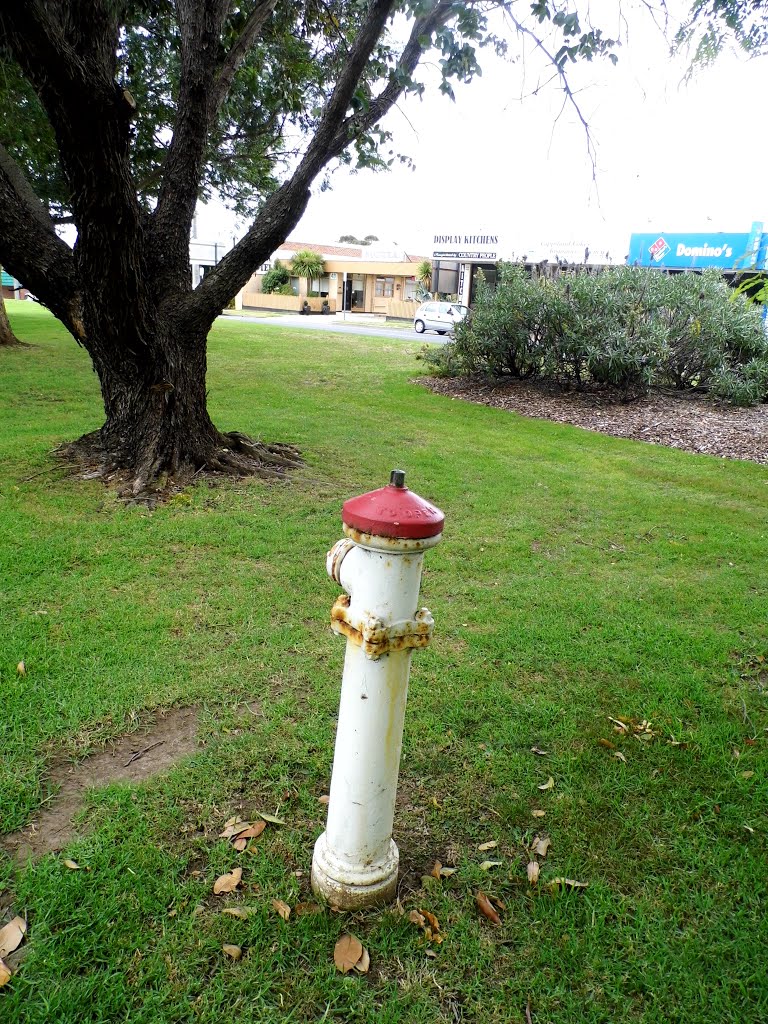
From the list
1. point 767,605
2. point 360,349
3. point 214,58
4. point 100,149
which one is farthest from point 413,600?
point 360,349

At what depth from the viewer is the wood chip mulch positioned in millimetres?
9688

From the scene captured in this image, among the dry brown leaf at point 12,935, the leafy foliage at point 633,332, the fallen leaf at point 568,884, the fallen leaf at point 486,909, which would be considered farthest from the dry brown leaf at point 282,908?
the leafy foliage at point 633,332

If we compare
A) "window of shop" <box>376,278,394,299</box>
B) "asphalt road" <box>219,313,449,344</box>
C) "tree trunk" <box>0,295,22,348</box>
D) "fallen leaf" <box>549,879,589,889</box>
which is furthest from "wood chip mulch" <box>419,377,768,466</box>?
"window of shop" <box>376,278,394,299</box>

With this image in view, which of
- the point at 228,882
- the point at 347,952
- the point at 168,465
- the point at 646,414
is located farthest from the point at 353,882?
the point at 646,414

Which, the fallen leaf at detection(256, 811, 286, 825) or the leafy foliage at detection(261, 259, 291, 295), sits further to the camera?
the leafy foliage at detection(261, 259, 291, 295)

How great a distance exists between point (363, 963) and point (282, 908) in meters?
0.31

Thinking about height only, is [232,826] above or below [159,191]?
below

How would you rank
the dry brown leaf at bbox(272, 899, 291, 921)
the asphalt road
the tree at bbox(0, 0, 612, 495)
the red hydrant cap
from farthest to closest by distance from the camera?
the asphalt road
the tree at bbox(0, 0, 612, 495)
the dry brown leaf at bbox(272, 899, 291, 921)
the red hydrant cap

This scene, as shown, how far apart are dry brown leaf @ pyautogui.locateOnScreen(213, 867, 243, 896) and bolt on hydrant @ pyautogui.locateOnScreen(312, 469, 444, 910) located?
0.26m

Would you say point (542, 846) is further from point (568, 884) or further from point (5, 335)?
point (5, 335)

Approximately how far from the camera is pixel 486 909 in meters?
2.24

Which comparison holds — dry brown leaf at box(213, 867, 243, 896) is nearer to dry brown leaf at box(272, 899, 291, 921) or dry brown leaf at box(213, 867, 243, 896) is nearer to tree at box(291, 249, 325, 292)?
dry brown leaf at box(272, 899, 291, 921)

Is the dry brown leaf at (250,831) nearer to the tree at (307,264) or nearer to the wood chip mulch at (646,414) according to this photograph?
the wood chip mulch at (646,414)

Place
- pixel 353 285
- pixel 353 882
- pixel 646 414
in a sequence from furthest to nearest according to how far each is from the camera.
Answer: pixel 353 285, pixel 646 414, pixel 353 882
